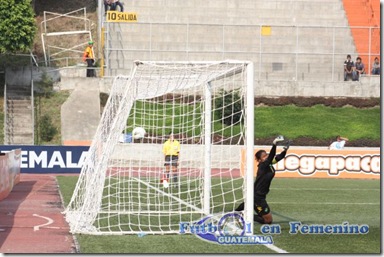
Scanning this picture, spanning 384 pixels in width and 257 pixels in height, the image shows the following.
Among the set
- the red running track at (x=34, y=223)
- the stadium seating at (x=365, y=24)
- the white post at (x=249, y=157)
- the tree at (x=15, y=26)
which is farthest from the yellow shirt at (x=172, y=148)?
the stadium seating at (x=365, y=24)

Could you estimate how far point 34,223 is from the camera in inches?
724

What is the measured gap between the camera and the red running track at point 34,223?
49.4 feet

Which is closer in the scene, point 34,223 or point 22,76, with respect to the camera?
point 34,223

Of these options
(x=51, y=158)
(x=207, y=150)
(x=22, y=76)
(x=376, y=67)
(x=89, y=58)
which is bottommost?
(x=51, y=158)

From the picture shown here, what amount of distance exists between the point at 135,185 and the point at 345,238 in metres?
13.8

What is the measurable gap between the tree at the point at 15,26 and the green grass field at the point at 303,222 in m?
12.7

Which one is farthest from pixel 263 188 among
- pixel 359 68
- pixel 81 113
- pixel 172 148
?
pixel 359 68

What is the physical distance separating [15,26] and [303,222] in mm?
26511

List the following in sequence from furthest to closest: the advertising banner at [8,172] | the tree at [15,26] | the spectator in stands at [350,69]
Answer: the spectator in stands at [350,69] < the tree at [15,26] < the advertising banner at [8,172]

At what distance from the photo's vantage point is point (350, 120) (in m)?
45.8

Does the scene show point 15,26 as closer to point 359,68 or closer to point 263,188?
point 359,68

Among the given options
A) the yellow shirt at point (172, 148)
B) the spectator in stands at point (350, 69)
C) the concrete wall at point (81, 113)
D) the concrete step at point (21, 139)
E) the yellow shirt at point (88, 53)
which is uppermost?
the yellow shirt at point (88, 53)

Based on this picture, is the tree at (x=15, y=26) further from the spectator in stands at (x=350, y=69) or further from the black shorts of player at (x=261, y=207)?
the black shorts of player at (x=261, y=207)

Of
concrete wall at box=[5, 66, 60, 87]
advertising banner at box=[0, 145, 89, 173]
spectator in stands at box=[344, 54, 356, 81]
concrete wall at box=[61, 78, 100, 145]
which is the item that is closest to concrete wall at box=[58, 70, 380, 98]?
spectator in stands at box=[344, 54, 356, 81]
